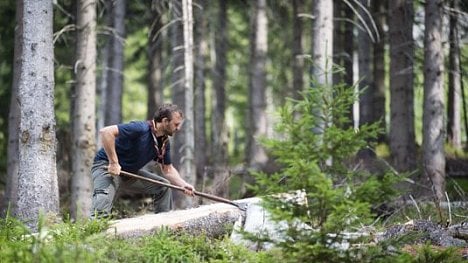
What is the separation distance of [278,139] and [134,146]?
10.4 feet

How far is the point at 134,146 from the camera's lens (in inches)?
330

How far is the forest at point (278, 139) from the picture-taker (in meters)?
5.43

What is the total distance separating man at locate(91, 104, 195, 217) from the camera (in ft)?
26.7

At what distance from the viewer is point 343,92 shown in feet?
17.9

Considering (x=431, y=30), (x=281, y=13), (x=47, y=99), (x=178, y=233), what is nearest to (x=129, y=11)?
(x=281, y=13)

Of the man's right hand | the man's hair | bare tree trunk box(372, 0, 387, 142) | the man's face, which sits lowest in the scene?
the man's right hand

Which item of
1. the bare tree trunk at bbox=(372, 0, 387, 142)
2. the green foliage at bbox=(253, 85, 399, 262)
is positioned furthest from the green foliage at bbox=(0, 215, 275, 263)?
the bare tree trunk at bbox=(372, 0, 387, 142)

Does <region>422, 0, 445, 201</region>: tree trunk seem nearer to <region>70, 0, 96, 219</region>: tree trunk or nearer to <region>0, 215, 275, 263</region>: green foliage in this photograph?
<region>70, 0, 96, 219</region>: tree trunk

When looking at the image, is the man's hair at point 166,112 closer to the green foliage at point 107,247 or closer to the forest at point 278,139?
the forest at point 278,139

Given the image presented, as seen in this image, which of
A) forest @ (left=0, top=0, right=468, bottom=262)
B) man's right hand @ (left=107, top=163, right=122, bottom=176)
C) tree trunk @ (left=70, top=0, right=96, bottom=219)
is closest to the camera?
forest @ (left=0, top=0, right=468, bottom=262)

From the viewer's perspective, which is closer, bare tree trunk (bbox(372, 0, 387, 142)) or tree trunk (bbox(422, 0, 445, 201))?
tree trunk (bbox(422, 0, 445, 201))

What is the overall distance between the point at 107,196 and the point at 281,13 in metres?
16.1

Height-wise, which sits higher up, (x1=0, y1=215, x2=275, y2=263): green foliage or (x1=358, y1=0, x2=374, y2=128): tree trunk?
(x1=358, y1=0, x2=374, y2=128): tree trunk

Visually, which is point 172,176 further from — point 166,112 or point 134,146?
point 166,112
